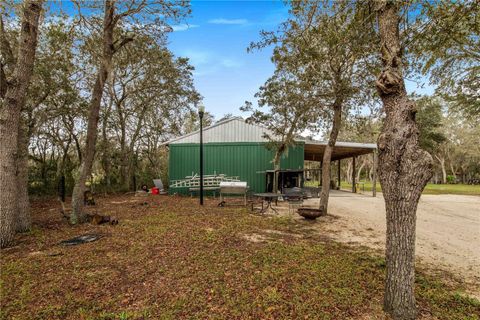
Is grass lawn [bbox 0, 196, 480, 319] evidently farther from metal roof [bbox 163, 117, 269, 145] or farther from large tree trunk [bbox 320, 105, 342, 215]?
metal roof [bbox 163, 117, 269, 145]

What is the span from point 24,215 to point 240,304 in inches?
→ 233

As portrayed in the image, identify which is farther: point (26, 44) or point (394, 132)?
point (26, 44)

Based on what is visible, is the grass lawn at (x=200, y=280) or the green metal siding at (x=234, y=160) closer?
the grass lawn at (x=200, y=280)

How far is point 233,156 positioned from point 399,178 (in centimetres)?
1179

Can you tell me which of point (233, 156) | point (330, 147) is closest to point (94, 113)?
point (330, 147)

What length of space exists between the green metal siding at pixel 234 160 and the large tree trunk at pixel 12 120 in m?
9.43

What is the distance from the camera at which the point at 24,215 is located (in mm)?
5648

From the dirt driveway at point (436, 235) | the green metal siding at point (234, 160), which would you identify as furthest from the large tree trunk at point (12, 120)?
the green metal siding at point (234, 160)

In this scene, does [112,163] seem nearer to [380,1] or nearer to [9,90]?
[9,90]

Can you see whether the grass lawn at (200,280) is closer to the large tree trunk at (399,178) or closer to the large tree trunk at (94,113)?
the large tree trunk at (399,178)

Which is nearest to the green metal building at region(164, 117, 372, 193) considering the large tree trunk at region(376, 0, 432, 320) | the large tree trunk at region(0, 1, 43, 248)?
the large tree trunk at region(0, 1, 43, 248)

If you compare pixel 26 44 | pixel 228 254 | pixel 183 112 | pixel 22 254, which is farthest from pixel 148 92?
pixel 228 254

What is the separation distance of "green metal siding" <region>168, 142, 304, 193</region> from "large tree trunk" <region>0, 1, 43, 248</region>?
30.9 feet

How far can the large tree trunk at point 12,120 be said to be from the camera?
4.66 meters
